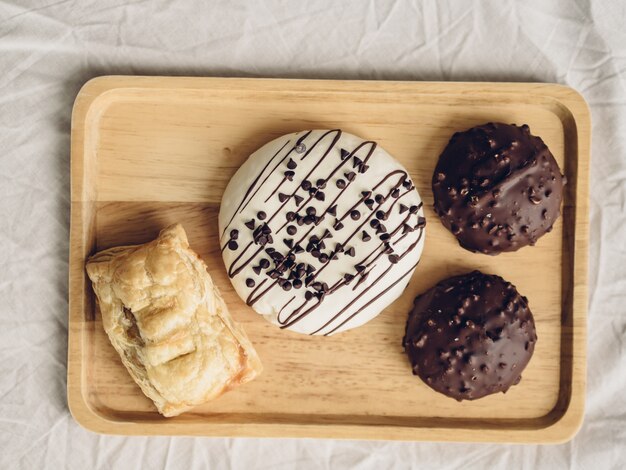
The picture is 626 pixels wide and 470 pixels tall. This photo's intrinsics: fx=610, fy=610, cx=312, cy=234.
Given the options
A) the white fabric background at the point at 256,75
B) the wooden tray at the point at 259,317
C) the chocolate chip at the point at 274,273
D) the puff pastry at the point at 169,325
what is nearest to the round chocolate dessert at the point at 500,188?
the wooden tray at the point at 259,317

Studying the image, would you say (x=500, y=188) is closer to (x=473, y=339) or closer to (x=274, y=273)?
(x=473, y=339)

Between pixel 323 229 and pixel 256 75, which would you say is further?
pixel 256 75

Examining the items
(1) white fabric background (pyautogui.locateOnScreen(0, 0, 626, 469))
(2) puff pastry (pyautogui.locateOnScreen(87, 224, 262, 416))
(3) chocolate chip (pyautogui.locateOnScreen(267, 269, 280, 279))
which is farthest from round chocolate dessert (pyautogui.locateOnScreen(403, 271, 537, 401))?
(2) puff pastry (pyautogui.locateOnScreen(87, 224, 262, 416))

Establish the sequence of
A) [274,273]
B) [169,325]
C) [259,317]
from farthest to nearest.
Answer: [259,317] → [274,273] → [169,325]

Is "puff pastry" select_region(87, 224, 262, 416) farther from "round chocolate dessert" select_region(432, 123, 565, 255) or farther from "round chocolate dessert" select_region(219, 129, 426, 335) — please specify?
"round chocolate dessert" select_region(432, 123, 565, 255)

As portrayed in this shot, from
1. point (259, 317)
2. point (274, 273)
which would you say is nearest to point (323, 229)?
point (274, 273)

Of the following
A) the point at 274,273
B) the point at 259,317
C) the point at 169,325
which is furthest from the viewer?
the point at 259,317

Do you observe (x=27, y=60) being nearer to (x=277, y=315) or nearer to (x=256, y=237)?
(x=256, y=237)
